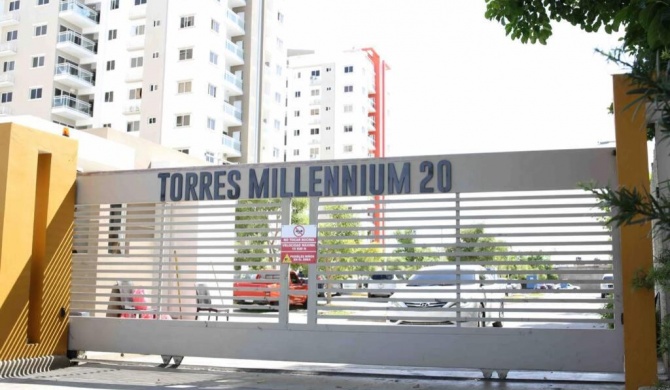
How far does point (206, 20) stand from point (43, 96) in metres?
12.9

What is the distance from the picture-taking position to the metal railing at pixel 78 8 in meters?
48.8

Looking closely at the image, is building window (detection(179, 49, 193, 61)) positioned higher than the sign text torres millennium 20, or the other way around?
building window (detection(179, 49, 193, 61))

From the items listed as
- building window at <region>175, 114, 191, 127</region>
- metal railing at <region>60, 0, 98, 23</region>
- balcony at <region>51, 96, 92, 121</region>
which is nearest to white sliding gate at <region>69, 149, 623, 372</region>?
building window at <region>175, 114, 191, 127</region>

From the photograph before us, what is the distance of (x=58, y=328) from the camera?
11.1 meters

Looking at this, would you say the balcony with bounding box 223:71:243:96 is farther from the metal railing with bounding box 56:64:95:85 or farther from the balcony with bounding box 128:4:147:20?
the metal railing with bounding box 56:64:95:85

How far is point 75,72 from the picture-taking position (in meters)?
49.4

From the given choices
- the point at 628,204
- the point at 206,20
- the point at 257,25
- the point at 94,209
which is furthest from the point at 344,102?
the point at 628,204

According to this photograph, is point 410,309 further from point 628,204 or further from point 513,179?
point 628,204

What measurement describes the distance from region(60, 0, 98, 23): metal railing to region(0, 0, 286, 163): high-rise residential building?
0.29 feet

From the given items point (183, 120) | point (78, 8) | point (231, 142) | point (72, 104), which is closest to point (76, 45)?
point (78, 8)

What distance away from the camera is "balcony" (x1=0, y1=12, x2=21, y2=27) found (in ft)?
164

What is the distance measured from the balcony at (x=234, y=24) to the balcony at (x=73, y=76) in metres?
10.7

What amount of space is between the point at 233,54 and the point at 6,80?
16.3 meters

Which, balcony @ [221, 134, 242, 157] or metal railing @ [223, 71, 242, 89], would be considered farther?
metal railing @ [223, 71, 242, 89]
